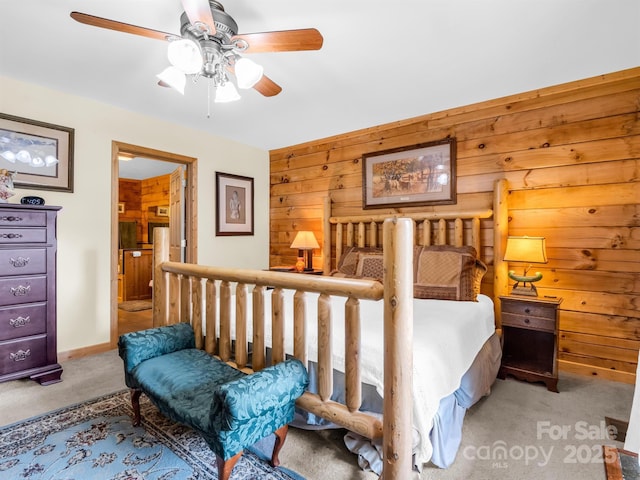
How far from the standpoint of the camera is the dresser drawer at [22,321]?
239cm

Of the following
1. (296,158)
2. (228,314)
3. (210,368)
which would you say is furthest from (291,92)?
(210,368)

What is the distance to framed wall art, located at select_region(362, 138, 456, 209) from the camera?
332cm

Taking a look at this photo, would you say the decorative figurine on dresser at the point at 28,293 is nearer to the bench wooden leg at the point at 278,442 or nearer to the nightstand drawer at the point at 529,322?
the bench wooden leg at the point at 278,442

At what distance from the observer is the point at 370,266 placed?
304cm

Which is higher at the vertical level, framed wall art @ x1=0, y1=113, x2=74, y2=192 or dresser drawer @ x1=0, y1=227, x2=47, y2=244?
framed wall art @ x1=0, y1=113, x2=74, y2=192

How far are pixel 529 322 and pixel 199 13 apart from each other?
9.46 feet

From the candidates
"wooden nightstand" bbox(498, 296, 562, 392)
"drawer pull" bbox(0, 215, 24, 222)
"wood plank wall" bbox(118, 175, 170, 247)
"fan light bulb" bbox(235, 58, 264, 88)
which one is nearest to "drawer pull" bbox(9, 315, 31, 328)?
"drawer pull" bbox(0, 215, 24, 222)

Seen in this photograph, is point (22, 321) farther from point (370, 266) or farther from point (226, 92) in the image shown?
point (370, 266)

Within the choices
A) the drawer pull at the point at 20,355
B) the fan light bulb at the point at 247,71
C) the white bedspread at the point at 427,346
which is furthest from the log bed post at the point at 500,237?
the drawer pull at the point at 20,355

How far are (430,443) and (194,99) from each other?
124 inches

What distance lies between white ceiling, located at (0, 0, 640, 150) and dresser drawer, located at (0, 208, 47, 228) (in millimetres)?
1093

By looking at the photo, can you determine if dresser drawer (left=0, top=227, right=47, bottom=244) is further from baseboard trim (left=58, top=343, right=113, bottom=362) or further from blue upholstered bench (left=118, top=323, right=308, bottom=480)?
blue upholstered bench (left=118, top=323, right=308, bottom=480)

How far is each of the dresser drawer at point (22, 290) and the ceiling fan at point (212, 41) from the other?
1868 millimetres

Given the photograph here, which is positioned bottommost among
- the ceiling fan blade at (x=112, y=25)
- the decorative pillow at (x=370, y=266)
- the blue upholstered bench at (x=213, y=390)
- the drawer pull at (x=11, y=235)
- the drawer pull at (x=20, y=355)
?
the drawer pull at (x=20, y=355)
